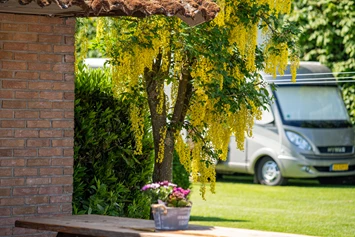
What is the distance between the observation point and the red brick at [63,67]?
23.7ft

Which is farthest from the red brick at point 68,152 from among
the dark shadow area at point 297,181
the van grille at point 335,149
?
the dark shadow area at point 297,181

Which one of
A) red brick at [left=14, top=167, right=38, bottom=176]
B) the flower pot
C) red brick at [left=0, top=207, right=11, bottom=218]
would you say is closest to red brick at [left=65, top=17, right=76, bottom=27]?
red brick at [left=14, top=167, right=38, bottom=176]

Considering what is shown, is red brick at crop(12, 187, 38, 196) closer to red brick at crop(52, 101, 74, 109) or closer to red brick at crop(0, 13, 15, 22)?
red brick at crop(52, 101, 74, 109)

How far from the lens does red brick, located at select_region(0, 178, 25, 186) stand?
693 cm

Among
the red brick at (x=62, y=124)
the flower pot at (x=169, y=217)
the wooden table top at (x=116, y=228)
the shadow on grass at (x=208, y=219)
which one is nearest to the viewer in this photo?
the wooden table top at (x=116, y=228)

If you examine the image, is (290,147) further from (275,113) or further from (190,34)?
(190,34)

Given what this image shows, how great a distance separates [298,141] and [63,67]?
10.7 metres

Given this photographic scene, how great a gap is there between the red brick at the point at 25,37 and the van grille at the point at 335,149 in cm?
1103

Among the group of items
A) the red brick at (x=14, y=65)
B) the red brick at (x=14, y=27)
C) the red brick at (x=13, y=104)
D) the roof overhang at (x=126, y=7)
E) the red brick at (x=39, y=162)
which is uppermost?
the roof overhang at (x=126, y=7)

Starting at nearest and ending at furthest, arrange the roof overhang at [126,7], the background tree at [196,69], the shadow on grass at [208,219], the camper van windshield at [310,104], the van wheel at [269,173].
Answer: the roof overhang at [126,7], the background tree at [196,69], the shadow on grass at [208,219], the camper van windshield at [310,104], the van wheel at [269,173]

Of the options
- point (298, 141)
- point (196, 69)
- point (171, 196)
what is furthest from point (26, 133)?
point (298, 141)

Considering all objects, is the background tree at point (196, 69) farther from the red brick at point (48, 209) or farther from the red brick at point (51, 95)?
the red brick at point (48, 209)

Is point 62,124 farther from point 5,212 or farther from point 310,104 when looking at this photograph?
point 310,104

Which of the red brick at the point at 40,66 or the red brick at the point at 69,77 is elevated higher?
the red brick at the point at 40,66
